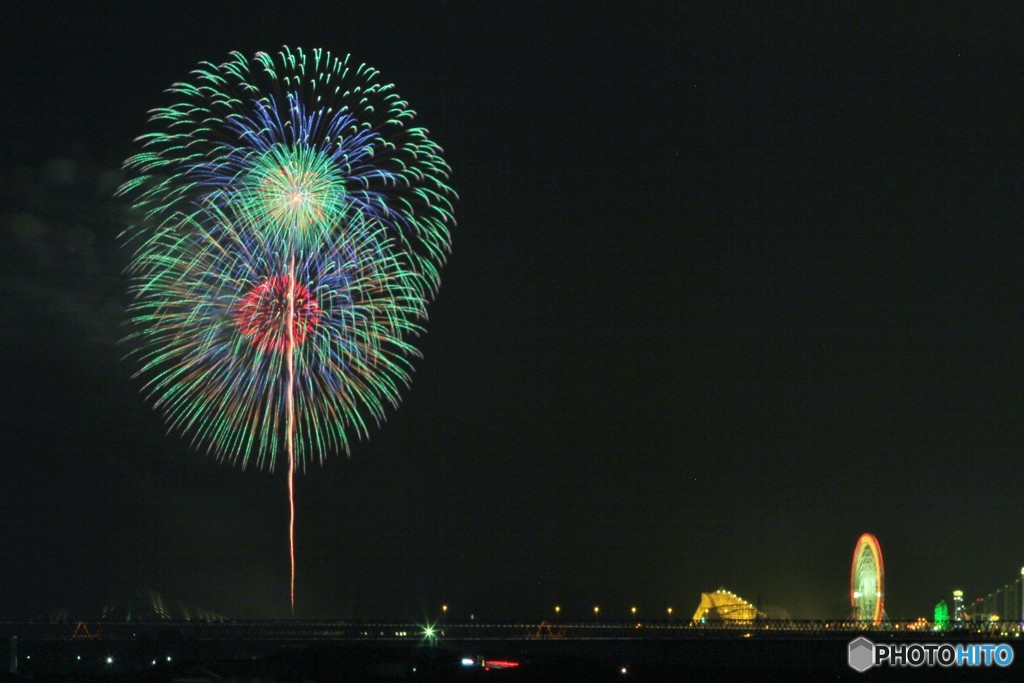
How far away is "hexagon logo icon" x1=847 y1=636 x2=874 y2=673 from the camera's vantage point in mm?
73656

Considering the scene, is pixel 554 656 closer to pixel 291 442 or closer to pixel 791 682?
pixel 791 682

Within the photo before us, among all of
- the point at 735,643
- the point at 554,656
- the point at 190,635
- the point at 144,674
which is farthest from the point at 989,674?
the point at 190,635

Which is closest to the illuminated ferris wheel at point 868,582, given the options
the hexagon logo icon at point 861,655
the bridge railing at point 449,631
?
the bridge railing at point 449,631

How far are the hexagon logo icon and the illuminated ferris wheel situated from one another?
87067 millimetres

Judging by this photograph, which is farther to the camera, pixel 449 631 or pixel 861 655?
pixel 449 631

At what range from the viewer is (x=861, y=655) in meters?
75.7

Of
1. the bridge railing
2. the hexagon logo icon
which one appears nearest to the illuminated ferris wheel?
the bridge railing

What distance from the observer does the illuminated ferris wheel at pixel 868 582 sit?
6344 inches

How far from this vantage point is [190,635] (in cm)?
13175

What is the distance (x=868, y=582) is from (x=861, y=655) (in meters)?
92.8

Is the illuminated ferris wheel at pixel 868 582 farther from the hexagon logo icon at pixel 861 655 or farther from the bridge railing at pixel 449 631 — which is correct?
the hexagon logo icon at pixel 861 655

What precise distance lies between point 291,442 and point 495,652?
2476 inches

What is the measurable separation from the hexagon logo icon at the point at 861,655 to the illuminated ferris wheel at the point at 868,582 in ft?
286

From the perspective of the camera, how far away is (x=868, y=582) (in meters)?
164
